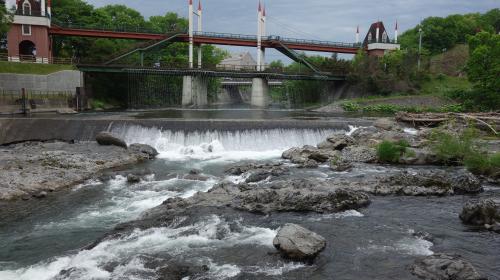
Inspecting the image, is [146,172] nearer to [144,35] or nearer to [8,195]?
[8,195]

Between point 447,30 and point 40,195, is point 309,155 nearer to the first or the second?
point 40,195

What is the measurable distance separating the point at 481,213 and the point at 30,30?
53690 mm

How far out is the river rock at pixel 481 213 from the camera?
1362cm

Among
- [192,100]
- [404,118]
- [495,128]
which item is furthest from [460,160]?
[192,100]

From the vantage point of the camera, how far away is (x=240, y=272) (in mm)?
10453

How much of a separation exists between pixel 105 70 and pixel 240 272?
145 feet

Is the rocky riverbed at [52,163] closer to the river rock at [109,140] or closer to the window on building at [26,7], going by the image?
the river rock at [109,140]

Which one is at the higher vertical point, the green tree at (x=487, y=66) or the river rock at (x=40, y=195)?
the green tree at (x=487, y=66)

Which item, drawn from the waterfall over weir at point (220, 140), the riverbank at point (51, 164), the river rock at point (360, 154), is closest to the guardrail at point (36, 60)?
the riverbank at point (51, 164)

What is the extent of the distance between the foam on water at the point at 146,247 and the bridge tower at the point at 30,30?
45.1 meters

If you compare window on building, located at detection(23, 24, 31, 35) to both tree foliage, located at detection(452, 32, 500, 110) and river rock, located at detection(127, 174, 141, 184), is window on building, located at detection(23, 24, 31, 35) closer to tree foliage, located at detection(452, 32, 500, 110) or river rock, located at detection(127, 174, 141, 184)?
river rock, located at detection(127, 174, 141, 184)

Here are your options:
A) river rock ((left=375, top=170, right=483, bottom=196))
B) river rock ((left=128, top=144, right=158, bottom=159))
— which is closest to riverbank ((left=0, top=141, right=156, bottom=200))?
river rock ((left=128, top=144, right=158, bottom=159))

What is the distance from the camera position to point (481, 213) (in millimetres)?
13742

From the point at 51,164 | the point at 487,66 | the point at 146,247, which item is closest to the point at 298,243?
the point at 146,247
